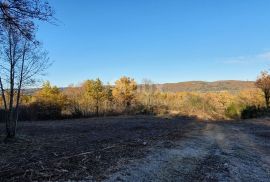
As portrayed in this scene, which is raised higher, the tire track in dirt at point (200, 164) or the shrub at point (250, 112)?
the shrub at point (250, 112)

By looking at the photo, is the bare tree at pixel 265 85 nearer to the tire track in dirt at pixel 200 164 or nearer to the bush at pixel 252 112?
the bush at pixel 252 112

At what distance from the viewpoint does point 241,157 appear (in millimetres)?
9945

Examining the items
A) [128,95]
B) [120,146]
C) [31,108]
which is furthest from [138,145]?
[128,95]

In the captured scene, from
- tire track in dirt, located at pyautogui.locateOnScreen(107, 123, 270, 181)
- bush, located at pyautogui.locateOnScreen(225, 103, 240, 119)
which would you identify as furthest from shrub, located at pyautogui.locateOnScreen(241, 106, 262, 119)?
tire track in dirt, located at pyautogui.locateOnScreen(107, 123, 270, 181)

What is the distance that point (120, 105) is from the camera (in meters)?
34.1

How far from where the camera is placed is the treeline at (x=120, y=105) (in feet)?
102

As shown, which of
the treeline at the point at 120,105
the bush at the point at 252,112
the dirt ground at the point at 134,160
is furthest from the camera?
the treeline at the point at 120,105

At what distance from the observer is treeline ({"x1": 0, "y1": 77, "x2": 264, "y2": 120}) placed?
102 ft

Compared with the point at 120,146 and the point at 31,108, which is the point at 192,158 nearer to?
the point at 120,146

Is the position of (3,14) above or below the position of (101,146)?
above

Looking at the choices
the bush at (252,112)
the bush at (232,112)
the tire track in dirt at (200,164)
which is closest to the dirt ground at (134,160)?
the tire track in dirt at (200,164)

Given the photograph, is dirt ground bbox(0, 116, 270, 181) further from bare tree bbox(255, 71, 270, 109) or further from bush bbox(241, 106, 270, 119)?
bare tree bbox(255, 71, 270, 109)

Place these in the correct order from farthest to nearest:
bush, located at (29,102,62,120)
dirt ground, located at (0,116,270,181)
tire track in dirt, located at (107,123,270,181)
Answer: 1. bush, located at (29,102,62,120)
2. tire track in dirt, located at (107,123,270,181)
3. dirt ground, located at (0,116,270,181)

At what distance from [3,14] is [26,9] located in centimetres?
56
